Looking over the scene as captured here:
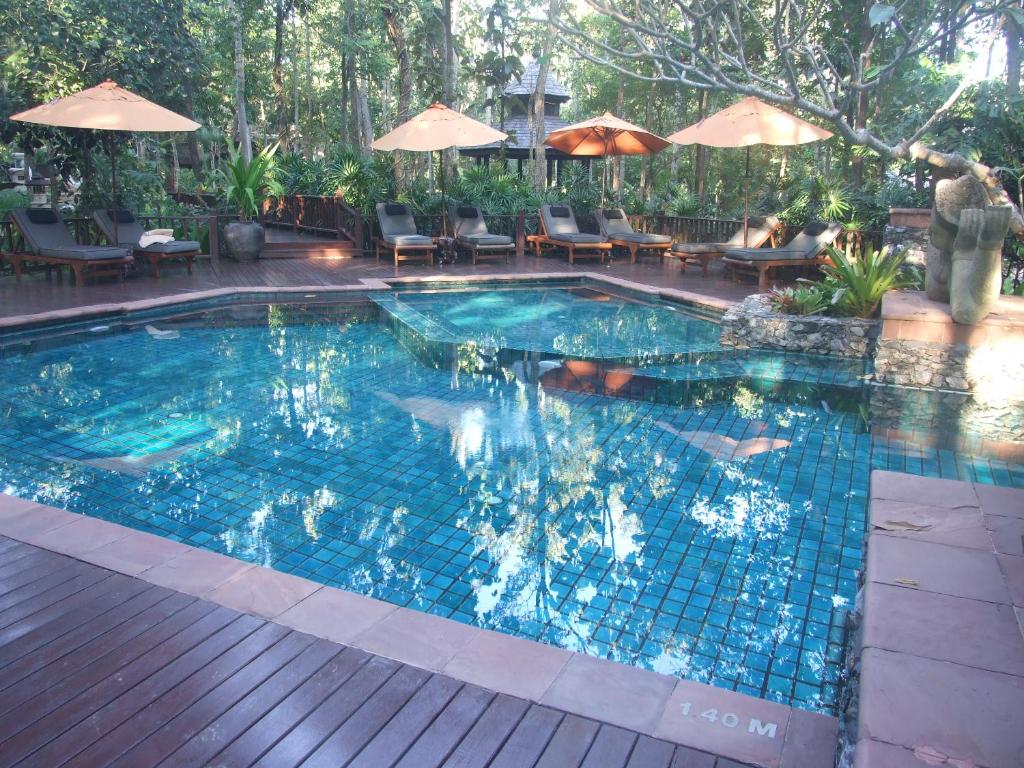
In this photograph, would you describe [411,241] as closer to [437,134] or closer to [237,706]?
[437,134]

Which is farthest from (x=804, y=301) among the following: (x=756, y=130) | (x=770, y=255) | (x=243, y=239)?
(x=243, y=239)

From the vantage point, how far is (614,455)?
5.54 meters

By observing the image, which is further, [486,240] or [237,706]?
[486,240]

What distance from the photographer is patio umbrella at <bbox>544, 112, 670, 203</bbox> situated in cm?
1426

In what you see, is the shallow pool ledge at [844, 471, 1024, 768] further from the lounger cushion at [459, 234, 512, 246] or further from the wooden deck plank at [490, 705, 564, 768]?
the lounger cushion at [459, 234, 512, 246]

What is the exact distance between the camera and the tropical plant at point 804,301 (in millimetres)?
8594

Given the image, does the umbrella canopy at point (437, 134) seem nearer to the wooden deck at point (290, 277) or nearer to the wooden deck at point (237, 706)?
A: the wooden deck at point (290, 277)

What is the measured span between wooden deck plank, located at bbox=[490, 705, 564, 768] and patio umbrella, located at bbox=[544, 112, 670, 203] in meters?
12.7

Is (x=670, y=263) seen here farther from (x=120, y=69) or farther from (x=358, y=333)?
(x=120, y=69)

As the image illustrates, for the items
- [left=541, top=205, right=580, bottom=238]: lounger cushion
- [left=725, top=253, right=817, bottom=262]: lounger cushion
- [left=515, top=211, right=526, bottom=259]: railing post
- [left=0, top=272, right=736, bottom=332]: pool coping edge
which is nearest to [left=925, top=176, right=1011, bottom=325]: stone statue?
[left=0, top=272, right=736, bottom=332]: pool coping edge

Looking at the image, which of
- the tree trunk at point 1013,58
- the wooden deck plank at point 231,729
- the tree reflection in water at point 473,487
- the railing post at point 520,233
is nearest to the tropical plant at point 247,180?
the railing post at point 520,233

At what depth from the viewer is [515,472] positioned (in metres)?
5.26

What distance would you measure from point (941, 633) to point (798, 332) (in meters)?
6.26

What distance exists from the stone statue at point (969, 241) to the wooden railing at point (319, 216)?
10.2 m
